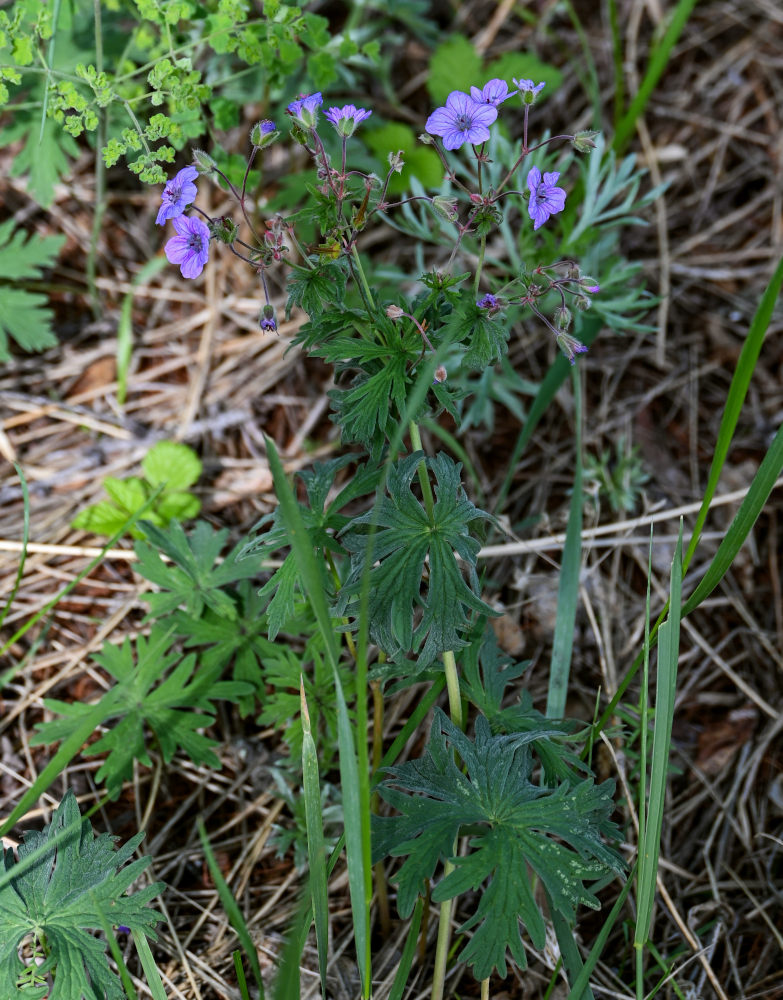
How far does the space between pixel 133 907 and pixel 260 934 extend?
1.63 feet

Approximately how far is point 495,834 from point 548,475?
1.51 meters

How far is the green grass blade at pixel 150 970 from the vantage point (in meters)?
1.66

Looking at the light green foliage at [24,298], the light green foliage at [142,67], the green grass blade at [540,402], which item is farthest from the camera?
the light green foliage at [24,298]

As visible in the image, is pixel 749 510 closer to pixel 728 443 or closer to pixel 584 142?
pixel 728 443

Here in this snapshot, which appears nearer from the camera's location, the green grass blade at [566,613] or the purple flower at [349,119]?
the purple flower at [349,119]

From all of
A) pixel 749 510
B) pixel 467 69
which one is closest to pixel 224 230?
pixel 749 510

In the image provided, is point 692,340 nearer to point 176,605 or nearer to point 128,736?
point 176,605

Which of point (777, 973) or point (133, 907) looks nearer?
point (133, 907)

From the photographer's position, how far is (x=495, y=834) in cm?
170

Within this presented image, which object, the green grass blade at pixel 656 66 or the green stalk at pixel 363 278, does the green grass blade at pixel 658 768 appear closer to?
the green stalk at pixel 363 278

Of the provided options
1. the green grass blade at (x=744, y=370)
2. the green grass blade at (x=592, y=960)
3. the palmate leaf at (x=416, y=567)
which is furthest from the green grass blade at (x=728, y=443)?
the green grass blade at (x=592, y=960)

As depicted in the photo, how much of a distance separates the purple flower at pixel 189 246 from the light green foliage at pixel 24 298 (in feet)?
4.91

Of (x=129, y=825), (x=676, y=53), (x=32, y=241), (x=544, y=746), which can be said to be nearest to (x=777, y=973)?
(x=544, y=746)

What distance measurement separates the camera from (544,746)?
1915 millimetres
